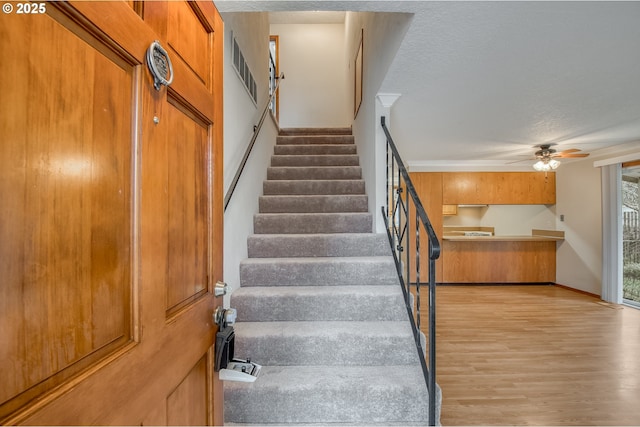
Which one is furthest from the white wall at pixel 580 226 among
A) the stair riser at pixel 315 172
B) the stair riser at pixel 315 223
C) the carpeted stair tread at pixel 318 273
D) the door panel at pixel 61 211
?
the door panel at pixel 61 211

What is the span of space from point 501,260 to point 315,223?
4434 mm

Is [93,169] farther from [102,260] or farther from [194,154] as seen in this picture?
[194,154]

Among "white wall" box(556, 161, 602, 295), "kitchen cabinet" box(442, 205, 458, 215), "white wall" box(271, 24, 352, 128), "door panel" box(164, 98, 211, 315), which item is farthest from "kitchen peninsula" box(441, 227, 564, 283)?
"door panel" box(164, 98, 211, 315)

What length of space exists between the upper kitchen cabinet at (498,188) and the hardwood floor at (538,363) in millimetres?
1944

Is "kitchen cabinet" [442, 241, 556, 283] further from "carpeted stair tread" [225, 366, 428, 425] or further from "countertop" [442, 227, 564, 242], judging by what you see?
"carpeted stair tread" [225, 366, 428, 425]

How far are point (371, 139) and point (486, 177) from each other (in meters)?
3.78

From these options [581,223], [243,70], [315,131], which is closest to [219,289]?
[243,70]

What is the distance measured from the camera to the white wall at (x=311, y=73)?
5973 millimetres

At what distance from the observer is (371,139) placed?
281cm

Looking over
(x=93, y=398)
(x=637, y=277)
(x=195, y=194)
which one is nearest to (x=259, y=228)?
(x=195, y=194)

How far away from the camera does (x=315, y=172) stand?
3559 millimetres

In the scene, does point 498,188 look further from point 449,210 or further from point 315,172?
point 315,172

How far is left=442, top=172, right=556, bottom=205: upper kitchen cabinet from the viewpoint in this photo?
547 cm

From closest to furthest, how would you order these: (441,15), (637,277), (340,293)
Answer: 1. (441,15)
2. (340,293)
3. (637,277)
